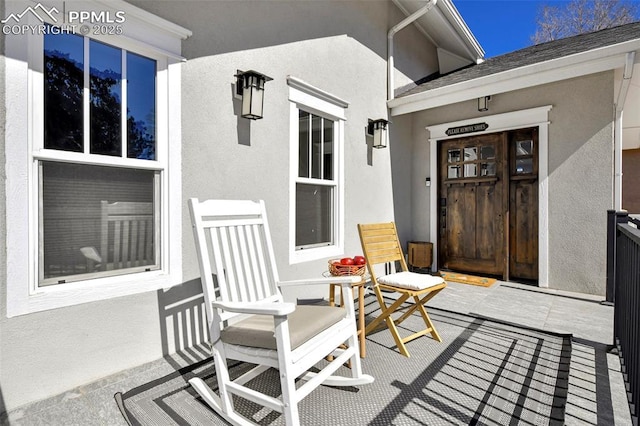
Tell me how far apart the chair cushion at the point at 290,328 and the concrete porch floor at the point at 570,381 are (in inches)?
28.8

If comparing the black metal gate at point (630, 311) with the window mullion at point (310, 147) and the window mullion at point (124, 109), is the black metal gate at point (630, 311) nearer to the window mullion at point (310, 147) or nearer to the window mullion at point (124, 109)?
the window mullion at point (310, 147)

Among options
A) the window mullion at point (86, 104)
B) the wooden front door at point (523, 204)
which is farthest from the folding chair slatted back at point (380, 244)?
the wooden front door at point (523, 204)

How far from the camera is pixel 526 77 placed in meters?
3.89

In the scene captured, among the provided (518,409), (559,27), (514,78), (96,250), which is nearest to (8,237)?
(96,250)

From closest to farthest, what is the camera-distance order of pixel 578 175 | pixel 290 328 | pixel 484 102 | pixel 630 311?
1. pixel 290 328
2. pixel 630 311
3. pixel 578 175
4. pixel 484 102

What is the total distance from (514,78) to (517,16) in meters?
7.14

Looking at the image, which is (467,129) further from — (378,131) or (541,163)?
(378,131)

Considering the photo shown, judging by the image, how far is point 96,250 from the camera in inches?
81.9

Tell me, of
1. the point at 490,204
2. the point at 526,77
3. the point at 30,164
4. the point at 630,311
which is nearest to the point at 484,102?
the point at 526,77

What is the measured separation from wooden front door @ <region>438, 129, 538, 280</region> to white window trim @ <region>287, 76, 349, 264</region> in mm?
2166

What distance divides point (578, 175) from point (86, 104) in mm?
5126

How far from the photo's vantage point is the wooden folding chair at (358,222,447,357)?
2.43 m

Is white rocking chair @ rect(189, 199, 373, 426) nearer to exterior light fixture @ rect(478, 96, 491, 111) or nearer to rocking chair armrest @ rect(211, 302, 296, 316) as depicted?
rocking chair armrest @ rect(211, 302, 296, 316)

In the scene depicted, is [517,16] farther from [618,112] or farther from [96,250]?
[96,250]
